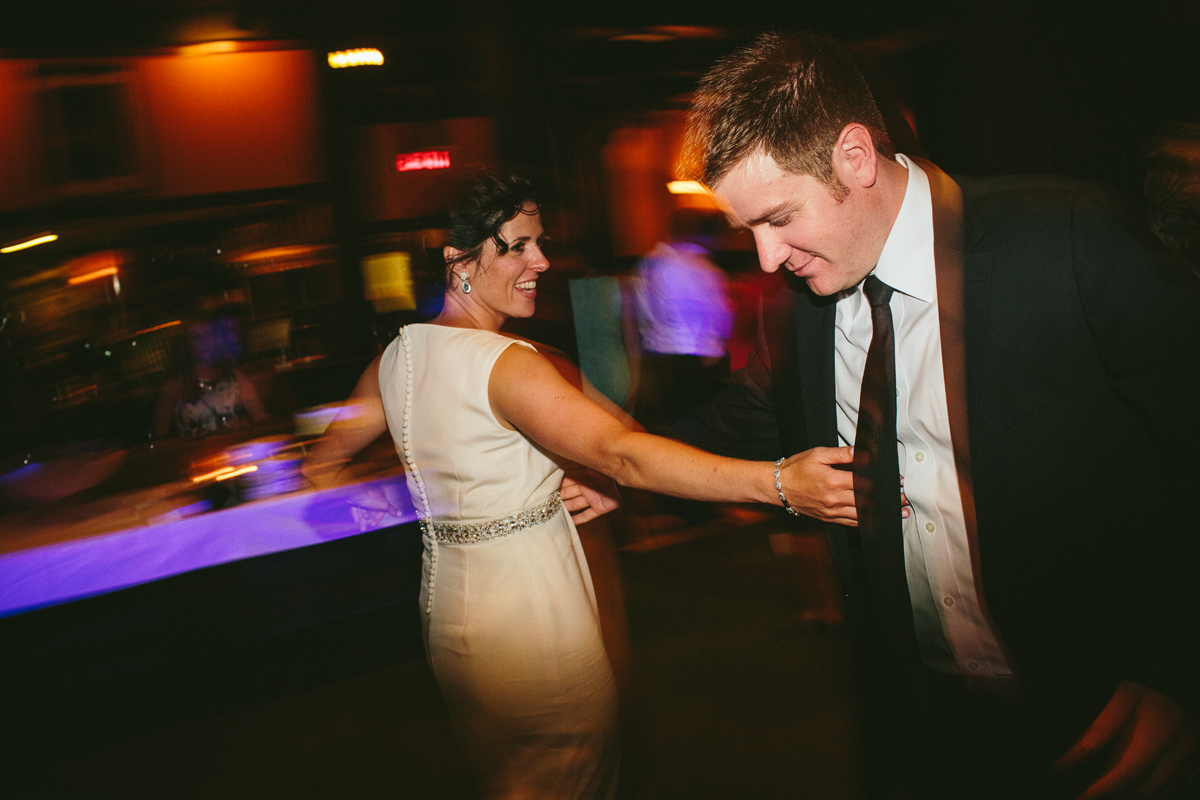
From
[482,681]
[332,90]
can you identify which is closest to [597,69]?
[332,90]

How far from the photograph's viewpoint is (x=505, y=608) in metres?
1.68

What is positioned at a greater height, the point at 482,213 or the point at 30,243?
the point at 30,243

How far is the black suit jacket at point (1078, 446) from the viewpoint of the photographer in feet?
3.48

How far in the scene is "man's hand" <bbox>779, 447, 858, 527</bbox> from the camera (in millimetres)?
1244

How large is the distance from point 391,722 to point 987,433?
2.82 metres

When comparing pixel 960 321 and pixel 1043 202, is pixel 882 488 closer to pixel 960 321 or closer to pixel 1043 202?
pixel 960 321

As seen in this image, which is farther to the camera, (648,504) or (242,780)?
(648,504)

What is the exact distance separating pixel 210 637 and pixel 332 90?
4.09 meters

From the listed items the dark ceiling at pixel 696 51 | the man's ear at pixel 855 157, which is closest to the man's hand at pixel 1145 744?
the man's ear at pixel 855 157

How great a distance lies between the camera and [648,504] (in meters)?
4.66

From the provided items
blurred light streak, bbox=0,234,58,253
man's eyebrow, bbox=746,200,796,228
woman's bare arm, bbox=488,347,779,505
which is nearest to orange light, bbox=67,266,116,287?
blurred light streak, bbox=0,234,58,253

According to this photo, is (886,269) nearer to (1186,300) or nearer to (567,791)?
(1186,300)

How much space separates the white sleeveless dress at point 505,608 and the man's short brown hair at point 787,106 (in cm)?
71

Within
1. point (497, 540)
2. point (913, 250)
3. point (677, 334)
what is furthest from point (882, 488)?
point (677, 334)
